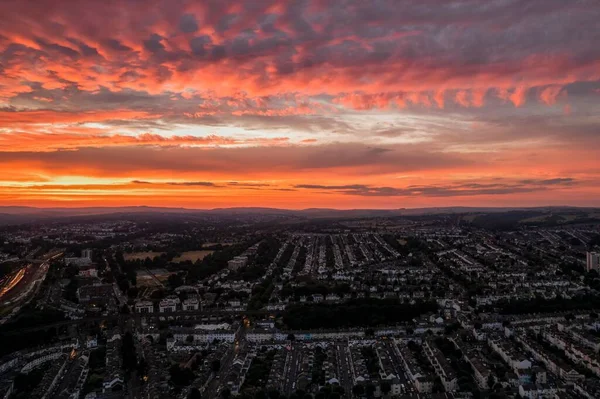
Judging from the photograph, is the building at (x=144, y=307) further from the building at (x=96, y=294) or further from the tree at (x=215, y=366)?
the tree at (x=215, y=366)

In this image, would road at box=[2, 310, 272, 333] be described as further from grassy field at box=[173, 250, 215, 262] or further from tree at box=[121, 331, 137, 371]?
grassy field at box=[173, 250, 215, 262]

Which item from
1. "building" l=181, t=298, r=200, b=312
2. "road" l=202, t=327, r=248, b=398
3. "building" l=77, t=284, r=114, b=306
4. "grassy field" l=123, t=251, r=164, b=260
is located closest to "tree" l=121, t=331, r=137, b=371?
"road" l=202, t=327, r=248, b=398

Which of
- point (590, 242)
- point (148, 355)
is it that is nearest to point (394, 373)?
point (148, 355)

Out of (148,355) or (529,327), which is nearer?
(148,355)

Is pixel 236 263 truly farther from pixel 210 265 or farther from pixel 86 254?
pixel 86 254

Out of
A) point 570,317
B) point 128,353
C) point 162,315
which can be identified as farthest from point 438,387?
point 162,315

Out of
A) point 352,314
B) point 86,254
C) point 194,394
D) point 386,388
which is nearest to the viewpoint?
point 194,394

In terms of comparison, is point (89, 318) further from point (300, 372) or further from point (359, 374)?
point (359, 374)

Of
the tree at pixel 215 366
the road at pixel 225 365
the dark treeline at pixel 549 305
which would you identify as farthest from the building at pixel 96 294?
the dark treeline at pixel 549 305
